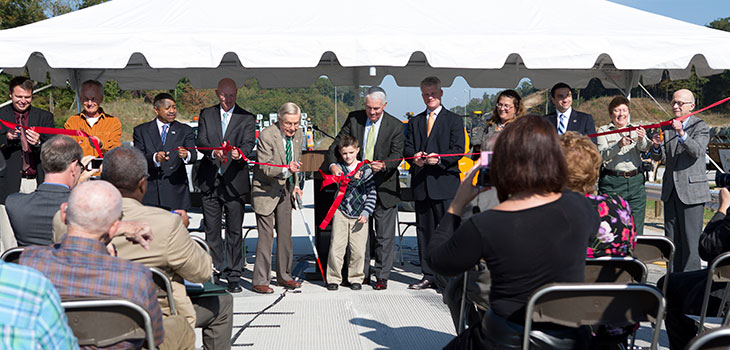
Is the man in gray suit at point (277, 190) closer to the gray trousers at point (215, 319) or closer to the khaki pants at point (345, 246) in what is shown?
the khaki pants at point (345, 246)

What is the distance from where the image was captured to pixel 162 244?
2.92 meters

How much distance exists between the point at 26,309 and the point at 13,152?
462 cm

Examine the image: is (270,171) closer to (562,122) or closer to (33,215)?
(33,215)

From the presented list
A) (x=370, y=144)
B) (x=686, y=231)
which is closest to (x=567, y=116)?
(x=686, y=231)

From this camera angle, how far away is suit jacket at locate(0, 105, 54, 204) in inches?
225

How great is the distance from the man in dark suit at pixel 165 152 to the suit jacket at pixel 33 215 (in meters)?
2.42

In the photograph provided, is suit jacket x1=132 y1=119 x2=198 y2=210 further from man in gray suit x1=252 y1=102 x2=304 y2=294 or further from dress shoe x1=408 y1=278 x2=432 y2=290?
dress shoe x1=408 y1=278 x2=432 y2=290

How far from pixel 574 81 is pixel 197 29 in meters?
5.35

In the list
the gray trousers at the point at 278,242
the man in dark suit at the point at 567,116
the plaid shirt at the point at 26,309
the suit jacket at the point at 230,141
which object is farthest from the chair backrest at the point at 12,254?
the man in dark suit at the point at 567,116

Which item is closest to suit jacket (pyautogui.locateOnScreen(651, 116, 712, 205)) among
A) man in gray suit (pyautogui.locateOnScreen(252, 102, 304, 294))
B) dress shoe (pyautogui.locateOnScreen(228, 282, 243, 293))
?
man in gray suit (pyautogui.locateOnScreen(252, 102, 304, 294))

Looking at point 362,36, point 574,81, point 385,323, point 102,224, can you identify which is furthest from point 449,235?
point 574,81

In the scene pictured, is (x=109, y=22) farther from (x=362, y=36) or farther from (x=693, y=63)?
(x=693, y=63)

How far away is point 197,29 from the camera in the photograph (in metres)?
5.52

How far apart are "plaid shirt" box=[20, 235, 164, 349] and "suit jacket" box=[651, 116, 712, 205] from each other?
4.91 meters
